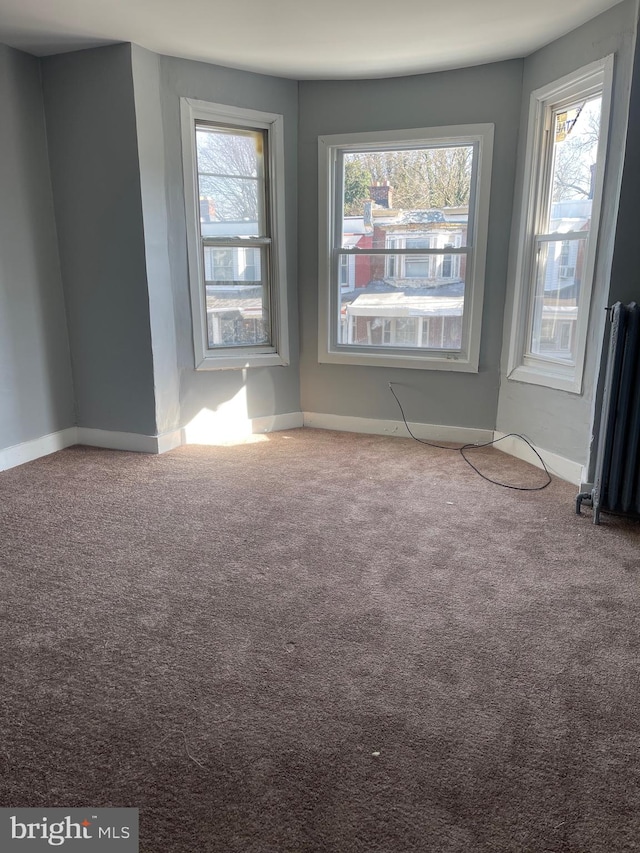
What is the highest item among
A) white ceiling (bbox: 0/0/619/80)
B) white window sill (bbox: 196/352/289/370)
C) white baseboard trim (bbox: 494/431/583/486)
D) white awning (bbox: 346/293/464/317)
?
white ceiling (bbox: 0/0/619/80)

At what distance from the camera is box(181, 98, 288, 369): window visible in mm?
4121

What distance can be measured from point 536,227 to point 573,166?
1.33 ft

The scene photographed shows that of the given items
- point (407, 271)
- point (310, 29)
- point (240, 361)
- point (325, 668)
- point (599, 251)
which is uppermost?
point (310, 29)

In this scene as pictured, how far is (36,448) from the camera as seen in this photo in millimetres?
4074

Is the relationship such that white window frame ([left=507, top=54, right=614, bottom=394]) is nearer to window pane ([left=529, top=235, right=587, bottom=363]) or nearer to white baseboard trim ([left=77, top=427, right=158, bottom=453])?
window pane ([left=529, top=235, right=587, bottom=363])

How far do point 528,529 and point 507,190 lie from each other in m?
2.27

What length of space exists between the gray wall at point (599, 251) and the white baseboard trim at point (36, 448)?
121 inches

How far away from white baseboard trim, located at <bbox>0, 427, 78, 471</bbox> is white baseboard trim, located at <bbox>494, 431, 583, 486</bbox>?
307 centimetres

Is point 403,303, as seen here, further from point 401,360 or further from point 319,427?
point 319,427

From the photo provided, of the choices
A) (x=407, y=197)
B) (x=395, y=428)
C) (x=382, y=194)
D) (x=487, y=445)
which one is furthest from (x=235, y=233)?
(x=487, y=445)

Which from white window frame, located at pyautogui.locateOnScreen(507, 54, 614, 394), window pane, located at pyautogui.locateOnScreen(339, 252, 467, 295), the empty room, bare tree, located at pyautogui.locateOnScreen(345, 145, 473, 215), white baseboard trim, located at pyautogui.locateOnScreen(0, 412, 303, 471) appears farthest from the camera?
window pane, located at pyautogui.locateOnScreen(339, 252, 467, 295)

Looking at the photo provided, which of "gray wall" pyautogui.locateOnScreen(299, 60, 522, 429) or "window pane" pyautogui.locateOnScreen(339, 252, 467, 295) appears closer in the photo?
"gray wall" pyautogui.locateOnScreen(299, 60, 522, 429)

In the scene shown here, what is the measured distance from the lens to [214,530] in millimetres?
3010

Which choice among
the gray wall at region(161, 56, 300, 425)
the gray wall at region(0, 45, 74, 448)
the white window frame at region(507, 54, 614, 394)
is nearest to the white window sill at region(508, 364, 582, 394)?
the white window frame at region(507, 54, 614, 394)
